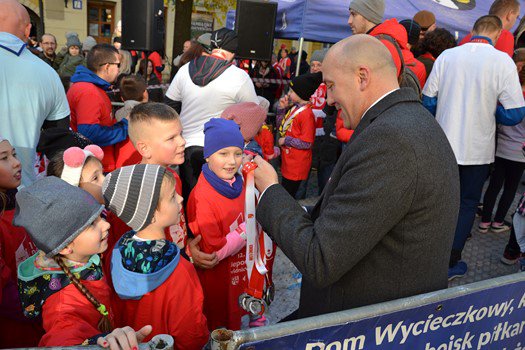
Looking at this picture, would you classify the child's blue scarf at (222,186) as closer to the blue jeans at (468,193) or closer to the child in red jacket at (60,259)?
the child in red jacket at (60,259)

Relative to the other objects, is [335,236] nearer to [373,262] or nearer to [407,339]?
[373,262]

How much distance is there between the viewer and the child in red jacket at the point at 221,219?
2623mm

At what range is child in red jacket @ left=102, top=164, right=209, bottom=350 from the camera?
1823 mm

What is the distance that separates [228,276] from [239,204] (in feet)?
1.49

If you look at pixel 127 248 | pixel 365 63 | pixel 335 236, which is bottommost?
pixel 127 248

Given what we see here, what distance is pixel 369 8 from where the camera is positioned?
3615mm

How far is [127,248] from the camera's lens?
6.11 feet

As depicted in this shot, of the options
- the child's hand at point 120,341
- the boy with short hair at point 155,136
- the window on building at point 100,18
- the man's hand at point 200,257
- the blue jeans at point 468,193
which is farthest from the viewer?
the window on building at point 100,18

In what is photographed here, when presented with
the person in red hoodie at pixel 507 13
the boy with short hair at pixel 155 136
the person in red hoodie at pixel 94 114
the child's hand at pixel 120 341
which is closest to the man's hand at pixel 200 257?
the boy with short hair at pixel 155 136

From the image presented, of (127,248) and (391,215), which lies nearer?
(391,215)

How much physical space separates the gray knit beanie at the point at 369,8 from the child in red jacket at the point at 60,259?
280 centimetres

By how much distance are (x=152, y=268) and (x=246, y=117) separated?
1.92 m

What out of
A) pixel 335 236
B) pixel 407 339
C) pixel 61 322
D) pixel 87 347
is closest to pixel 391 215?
pixel 335 236

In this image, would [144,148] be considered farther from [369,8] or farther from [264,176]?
[369,8]
